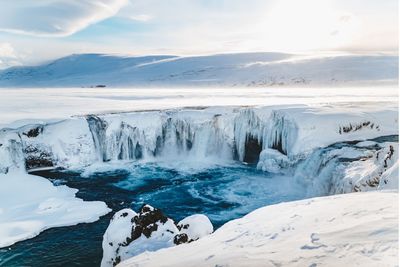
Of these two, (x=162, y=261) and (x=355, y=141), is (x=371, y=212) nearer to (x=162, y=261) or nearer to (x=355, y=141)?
(x=162, y=261)

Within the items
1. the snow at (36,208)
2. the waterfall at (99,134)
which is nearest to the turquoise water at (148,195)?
the snow at (36,208)

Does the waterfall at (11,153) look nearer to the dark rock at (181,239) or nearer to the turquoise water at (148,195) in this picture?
the turquoise water at (148,195)

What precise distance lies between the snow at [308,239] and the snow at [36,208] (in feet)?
22.8

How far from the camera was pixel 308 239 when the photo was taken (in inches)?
188

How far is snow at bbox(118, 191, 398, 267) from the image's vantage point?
4121 mm

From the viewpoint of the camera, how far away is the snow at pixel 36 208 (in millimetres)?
11336

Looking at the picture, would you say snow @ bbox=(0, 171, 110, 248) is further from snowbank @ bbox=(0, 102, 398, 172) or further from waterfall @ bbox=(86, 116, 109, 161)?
waterfall @ bbox=(86, 116, 109, 161)

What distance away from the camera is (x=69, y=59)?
14625 centimetres

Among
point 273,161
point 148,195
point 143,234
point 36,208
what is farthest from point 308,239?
point 273,161

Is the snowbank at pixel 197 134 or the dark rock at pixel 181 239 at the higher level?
the snowbank at pixel 197 134

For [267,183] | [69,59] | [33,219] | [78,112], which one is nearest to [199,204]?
[267,183]

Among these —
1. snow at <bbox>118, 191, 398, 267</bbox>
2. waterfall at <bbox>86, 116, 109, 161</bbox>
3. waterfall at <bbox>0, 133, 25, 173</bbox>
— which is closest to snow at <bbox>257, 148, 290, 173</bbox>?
waterfall at <bbox>86, 116, 109, 161</bbox>

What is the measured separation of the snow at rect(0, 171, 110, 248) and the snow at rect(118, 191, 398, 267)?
6.96m

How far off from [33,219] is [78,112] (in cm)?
1093
